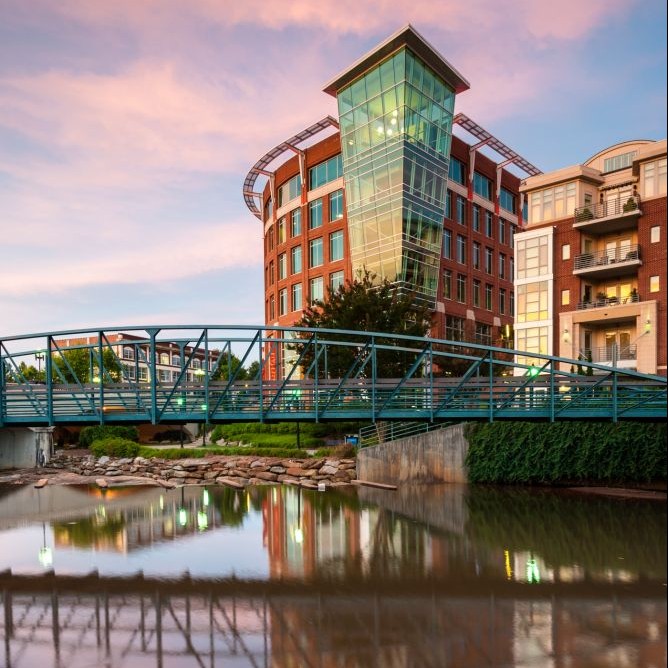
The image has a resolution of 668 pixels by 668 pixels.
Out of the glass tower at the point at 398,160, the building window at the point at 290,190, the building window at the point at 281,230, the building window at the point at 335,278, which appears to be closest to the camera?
the glass tower at the point at 398,160

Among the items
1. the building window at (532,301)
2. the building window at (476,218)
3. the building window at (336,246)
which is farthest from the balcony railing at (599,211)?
the building window at (336,246)

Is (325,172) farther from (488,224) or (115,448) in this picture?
(115,448)

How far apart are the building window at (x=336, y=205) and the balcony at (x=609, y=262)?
74.5 feet

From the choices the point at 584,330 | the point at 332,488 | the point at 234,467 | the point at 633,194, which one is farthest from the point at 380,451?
the point at 633,194

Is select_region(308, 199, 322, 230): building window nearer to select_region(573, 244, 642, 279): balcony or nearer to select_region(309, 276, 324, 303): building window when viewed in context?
select_region(309, 276, 324, 303): building window

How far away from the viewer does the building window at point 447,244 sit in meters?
55.6

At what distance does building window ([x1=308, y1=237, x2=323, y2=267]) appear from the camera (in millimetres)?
57594

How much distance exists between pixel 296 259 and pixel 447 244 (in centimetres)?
1559

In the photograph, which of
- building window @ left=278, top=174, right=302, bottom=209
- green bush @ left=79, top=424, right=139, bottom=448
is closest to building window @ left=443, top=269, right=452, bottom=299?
building window @ left=278, top=174, right=302, bottom=209

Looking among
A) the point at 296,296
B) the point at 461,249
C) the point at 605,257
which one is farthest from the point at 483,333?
the point at 605,257

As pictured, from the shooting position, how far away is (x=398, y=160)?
49.3 m

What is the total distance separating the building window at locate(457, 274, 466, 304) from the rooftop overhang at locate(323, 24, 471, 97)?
17.4 m

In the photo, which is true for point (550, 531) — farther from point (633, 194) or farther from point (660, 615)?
point (633, 194)

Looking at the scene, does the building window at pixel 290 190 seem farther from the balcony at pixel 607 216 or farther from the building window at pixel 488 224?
the balcony at pixel 607 216
